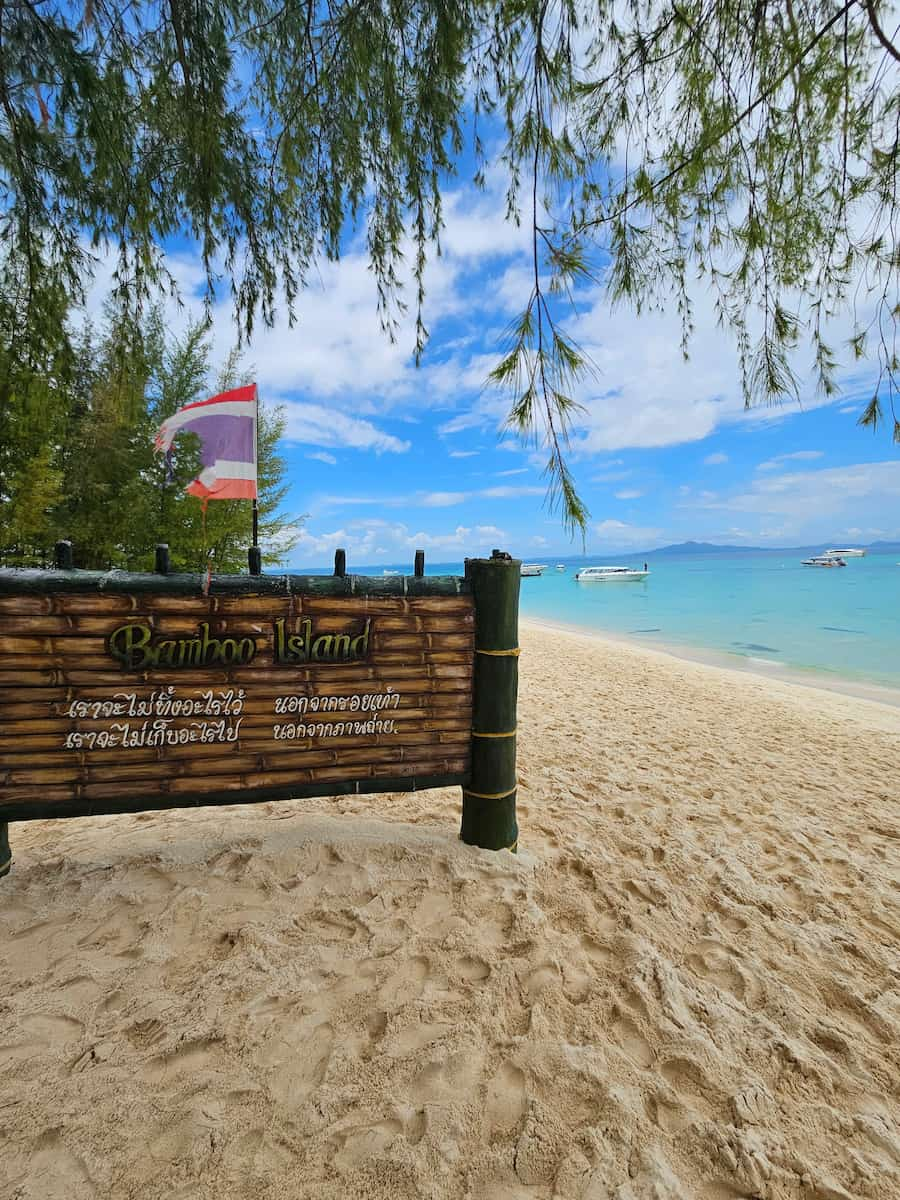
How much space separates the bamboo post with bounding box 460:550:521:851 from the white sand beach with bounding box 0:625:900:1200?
10.0 inches

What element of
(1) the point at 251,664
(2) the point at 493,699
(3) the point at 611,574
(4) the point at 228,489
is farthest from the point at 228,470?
(3) the point at 611,574

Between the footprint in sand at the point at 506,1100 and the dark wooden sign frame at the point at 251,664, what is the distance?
1294 mm

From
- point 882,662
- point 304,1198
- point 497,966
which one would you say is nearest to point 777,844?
point 497,966

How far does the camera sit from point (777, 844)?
138 inches

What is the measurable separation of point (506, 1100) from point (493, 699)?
1613 mm

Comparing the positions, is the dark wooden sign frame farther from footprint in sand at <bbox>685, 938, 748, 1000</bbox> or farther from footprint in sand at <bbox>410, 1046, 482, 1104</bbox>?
footprint in sand at <bbox>410, 1046, 482, 1104</bbox>

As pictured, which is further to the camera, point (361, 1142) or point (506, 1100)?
point (506, 1100)

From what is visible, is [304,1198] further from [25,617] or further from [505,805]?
[25,617]

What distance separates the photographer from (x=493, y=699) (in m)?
2.88

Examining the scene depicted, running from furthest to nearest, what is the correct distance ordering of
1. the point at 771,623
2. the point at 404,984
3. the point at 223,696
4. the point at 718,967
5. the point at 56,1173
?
1. the point at 771,623
2. the point at 223,696
3. the point at 718,967
4. the point at 404,984
5. the point at 56,1173

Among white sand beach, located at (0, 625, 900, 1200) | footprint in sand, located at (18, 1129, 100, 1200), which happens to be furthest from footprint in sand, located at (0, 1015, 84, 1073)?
footprint in sand, located at (18, 1129, 100, 1200)

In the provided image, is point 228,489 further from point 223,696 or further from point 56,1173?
point 56,1173

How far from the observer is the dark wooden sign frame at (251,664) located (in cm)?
238

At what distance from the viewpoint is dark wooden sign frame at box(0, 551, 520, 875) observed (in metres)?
2.38
